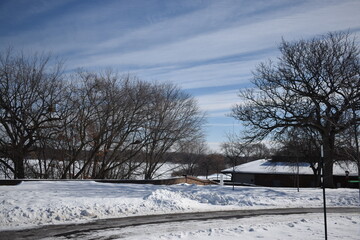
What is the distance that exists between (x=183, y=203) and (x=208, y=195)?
9.02 ft

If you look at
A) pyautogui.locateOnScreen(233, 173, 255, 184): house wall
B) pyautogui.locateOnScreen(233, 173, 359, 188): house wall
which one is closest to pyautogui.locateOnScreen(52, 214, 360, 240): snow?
pyautogui.locateOnScreen(233, 173, 359, 188): house wall

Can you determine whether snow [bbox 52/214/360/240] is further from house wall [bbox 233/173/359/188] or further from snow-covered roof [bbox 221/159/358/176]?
house wall [bbox 233/173/359/188]

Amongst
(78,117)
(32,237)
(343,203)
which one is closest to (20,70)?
(78,117)

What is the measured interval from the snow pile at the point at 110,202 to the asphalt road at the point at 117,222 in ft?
2.78

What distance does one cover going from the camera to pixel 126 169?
35531mm

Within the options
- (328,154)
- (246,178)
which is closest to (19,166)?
(328,154)

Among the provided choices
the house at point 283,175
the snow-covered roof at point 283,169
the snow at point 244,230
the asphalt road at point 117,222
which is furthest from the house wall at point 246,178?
the snow at point 244,230

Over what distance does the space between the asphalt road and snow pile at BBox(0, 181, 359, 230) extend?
0.85 meters

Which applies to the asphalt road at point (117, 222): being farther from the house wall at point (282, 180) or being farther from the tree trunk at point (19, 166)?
the house wall at point (282, 180)

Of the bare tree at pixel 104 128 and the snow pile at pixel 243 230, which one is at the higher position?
the bare tree at pixel 104 128

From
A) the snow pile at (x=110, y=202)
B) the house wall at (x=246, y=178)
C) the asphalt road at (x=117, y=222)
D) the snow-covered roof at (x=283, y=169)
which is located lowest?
the asphalt road at (x=117, y=222)

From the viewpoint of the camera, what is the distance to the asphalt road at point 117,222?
977 cm

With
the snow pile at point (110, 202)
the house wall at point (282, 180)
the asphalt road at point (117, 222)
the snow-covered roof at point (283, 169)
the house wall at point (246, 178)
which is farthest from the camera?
the house wall at point (246, 178)

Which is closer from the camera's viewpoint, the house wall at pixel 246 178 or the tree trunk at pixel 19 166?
the tree trunk at pixel 19 166
